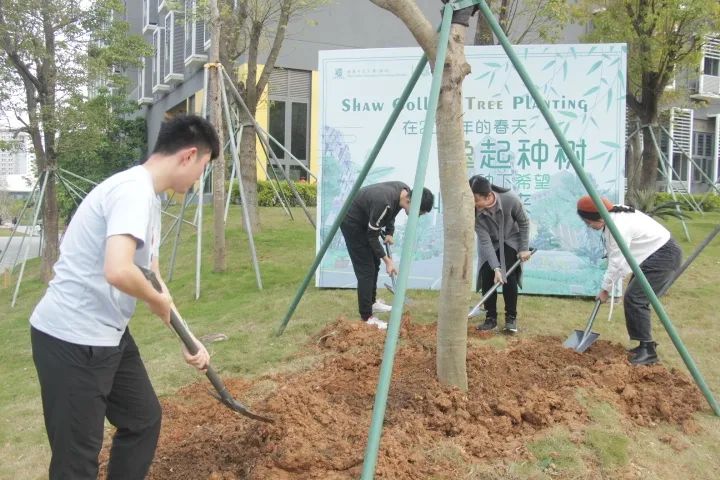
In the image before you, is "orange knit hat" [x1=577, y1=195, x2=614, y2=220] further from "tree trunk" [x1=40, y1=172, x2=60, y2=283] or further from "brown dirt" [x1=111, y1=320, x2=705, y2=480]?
"tree trunk" [x1=40, y1=172, x2=60, y2=283]

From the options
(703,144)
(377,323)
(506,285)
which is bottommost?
(377,323)

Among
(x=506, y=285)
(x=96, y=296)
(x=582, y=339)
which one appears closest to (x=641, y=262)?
(x=582, y=339)

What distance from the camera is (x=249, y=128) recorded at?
11.1 m

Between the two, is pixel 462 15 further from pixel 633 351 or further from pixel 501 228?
pixel 633 351

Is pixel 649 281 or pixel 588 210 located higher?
pixel 588 210

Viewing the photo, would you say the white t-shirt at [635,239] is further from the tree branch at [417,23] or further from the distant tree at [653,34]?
the distant tree at [653,34]

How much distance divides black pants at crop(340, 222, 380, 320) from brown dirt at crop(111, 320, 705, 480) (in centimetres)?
94

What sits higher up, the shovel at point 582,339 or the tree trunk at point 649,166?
the tree trunk at point 649,166

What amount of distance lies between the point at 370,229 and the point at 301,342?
1110mm

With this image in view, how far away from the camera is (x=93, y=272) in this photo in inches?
83.7

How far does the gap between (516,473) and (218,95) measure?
6675mm

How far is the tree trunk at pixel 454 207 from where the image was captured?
3.43 metres

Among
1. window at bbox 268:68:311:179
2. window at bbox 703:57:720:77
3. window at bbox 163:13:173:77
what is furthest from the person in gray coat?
window at bbox 703:57:720:77

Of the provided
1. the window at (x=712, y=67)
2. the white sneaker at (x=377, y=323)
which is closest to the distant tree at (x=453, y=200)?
the white sneaker at (x=377, y=323)
